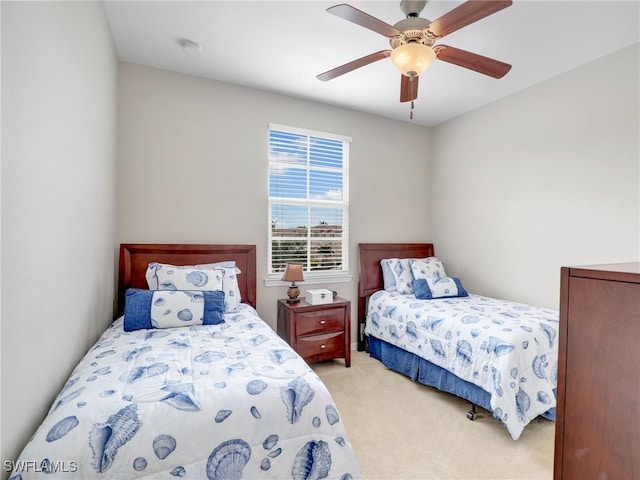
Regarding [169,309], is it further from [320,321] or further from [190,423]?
[320,321]

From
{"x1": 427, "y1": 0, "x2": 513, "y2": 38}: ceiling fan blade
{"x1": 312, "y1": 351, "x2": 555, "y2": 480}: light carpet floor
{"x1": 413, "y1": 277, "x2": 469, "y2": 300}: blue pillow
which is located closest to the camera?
{"x1": 427, "y1": 0, "x2": 513, "y2": 38}: ceiling fan blade

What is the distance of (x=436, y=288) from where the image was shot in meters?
3.19

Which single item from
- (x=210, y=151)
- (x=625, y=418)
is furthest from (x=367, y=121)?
(x=625, y=418)

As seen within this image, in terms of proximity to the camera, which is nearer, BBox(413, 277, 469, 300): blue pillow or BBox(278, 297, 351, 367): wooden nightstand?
BBox(278, 297, 351, 367): wooden nightstand

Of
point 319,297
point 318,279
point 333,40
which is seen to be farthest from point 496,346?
point 333,40

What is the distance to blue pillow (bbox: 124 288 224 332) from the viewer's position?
206 centimetres

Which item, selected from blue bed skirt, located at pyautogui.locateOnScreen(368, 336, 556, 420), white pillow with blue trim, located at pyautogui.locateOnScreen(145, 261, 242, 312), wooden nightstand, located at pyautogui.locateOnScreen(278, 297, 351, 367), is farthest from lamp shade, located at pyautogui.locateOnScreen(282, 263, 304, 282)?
blue bed skirt, located at pyautogui.locateOnScreen(368, 336, 556, 420)

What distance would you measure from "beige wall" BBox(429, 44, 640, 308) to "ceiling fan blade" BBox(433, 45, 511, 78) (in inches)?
46.6

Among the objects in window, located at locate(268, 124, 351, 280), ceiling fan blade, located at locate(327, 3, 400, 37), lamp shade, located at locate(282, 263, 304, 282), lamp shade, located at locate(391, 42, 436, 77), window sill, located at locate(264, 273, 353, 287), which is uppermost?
ceiling fan blade, located at locate(327, 3, 400, 37)

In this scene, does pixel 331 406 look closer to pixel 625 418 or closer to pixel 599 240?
pixel 625 418

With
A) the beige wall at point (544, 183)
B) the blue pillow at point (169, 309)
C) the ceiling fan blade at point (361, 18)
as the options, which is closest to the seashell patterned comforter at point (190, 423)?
the blue pillow at point (169, 309)

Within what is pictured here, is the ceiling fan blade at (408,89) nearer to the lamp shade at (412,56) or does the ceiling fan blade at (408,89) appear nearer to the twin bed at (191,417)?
the lamp shade at (412,56)

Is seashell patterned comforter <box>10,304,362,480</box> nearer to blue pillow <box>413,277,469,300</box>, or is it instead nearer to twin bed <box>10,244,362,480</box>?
twin bed <box>10,244,362,480</box>

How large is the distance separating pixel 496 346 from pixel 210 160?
2.80 m
